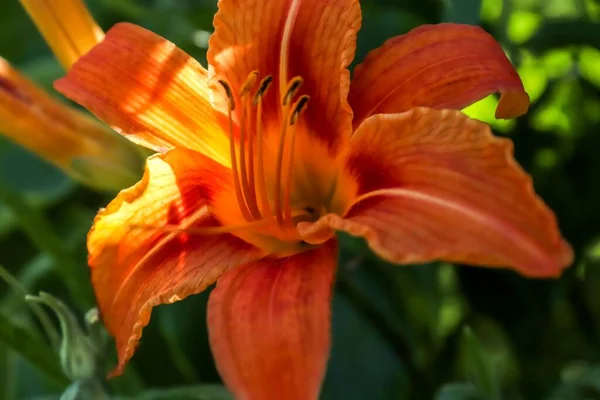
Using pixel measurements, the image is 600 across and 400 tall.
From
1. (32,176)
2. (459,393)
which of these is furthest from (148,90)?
(32,176)

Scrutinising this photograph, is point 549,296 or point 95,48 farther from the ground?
point 95,48

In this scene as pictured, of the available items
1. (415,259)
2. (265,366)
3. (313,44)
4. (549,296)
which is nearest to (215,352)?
(265,366)

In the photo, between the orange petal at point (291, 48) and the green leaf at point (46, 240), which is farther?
the green leaf at point (46, 240)

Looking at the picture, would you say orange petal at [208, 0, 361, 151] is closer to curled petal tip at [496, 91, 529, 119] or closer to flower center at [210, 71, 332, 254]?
flower center at [210, 71, 332, 254]

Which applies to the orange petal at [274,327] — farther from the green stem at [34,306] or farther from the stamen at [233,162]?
the green stem at [34,306]

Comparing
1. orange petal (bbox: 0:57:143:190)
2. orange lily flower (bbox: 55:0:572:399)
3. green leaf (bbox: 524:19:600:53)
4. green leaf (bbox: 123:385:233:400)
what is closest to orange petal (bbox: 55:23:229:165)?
orange lily flower (bbox: 55:0:572:399)

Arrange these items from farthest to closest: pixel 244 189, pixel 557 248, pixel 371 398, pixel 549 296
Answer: pixel 549 296 < pixel 371 398 < pixel 244 189 < pixel 557 248

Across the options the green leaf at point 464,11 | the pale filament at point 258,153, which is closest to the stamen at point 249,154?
the pale filament at point 258,153

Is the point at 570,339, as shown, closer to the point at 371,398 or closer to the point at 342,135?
the point at 371,398
